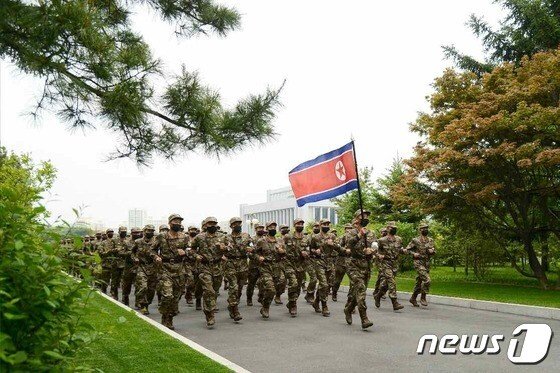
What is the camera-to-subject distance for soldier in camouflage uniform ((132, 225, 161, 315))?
42.9 ft

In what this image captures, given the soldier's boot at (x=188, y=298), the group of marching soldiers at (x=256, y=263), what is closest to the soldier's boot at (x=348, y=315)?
the group of marching soldiers at (x=256, y=263)

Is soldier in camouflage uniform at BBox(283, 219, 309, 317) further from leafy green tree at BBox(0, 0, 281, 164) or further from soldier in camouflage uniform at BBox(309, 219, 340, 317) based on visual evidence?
leafy green tree at BBox(0, 0, 281, 164)

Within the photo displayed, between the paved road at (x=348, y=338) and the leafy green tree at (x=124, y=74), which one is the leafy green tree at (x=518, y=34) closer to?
the paved road at (x=348, y=338)

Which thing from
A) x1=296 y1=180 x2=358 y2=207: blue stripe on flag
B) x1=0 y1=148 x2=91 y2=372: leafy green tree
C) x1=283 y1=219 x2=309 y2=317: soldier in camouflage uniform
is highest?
x1=296 y1=180 x2=358 y2=207: blue stripe on flag

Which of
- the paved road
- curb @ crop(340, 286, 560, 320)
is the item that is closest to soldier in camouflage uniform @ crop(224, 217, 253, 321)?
the paved road

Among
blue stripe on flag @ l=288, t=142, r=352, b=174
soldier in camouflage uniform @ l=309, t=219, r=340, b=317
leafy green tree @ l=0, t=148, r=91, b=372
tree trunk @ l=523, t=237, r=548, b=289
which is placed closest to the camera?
leafy green tree @ l=0, t=148, r=91, b=372

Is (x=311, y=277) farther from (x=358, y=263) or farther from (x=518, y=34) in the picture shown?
(x=518, y=34)

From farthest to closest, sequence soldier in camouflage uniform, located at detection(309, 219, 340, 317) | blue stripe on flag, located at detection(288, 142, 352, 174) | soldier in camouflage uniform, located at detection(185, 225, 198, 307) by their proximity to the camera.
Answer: soldier in camouflage uniform, located at detection(185, 225, 198, 307) < soldier in camouflage uniform, located at detection(309, 219, 340, 317) < blue stripe on flag, located at detection(288, 142, 352, 174)

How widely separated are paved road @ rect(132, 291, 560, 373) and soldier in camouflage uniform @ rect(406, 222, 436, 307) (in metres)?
0.47

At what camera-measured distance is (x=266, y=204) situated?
71.9 meters

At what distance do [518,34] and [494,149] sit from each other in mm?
9390

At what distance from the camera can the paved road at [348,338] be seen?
7172mm

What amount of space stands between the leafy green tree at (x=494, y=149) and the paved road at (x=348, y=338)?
15.4ft

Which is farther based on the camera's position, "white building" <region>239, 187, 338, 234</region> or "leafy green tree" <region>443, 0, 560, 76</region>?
"white building" <region>239, 187, 338, 234</region>
